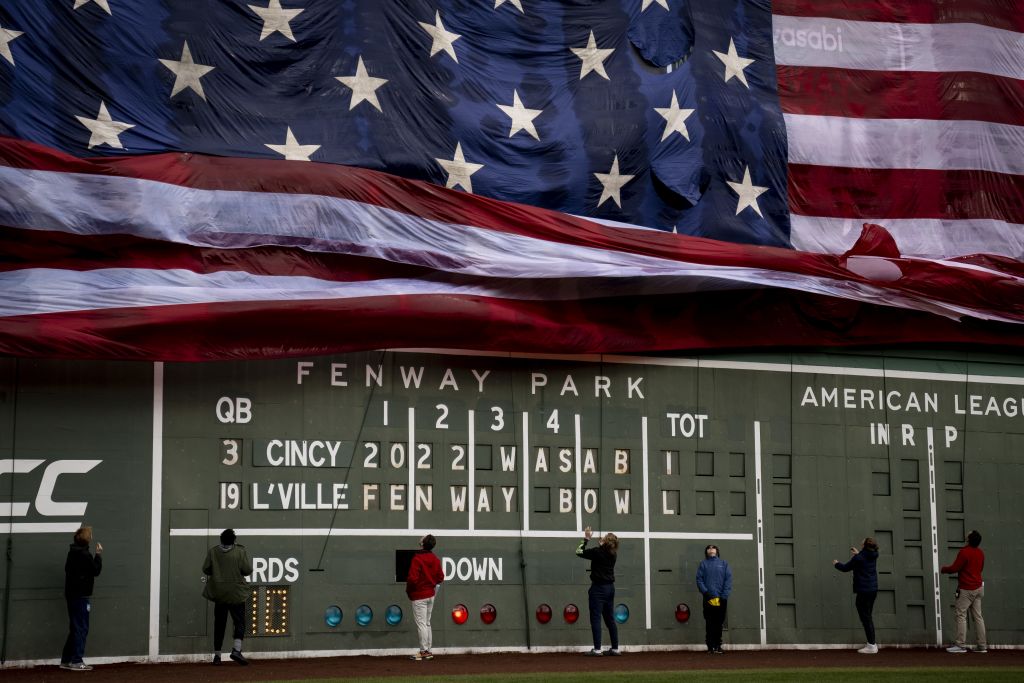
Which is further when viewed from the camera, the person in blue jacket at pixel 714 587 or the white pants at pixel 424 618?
the person in blue jacket at pixel 714 587

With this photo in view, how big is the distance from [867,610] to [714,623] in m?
2.42

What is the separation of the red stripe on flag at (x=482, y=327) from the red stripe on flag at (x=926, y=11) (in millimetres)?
6226

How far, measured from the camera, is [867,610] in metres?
21.3

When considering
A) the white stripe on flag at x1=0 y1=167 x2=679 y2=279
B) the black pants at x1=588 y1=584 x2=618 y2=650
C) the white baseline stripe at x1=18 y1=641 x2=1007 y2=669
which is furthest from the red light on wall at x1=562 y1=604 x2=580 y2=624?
the white stripe on flag at x1=0 y1=167 x2=679 y2=279

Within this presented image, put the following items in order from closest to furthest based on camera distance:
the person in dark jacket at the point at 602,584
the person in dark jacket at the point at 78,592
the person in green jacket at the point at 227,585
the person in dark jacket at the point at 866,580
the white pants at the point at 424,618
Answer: the person in dark jacket at the point at 78,592 < the person in green jacket at the point at 227,585 < the white pants at the point at 424,618 < the person in dark jacket at the point at 602,584 < the person in dark jacket at the point at 866,580

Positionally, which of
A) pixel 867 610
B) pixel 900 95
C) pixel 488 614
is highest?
pixel 900 95

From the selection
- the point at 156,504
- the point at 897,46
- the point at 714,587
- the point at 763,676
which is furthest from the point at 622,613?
the point at 897,46

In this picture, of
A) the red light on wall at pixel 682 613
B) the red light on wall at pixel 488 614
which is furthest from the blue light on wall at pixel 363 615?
the red light on wall at pixel 682 613

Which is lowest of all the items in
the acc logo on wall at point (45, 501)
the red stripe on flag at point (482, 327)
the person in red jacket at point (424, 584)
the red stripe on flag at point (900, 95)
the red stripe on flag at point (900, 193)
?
the person in red jacket at point (424, 584)

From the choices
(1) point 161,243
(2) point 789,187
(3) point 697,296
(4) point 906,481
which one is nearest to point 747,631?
(4) point 906,481

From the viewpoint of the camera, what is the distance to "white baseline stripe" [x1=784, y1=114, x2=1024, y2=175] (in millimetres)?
24844

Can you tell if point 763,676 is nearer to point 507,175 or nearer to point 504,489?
point 504,489

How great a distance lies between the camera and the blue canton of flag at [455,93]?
19859 millimetres

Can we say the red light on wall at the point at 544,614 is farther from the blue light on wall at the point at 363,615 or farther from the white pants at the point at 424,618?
the blue light on wall at the point at 363,615
